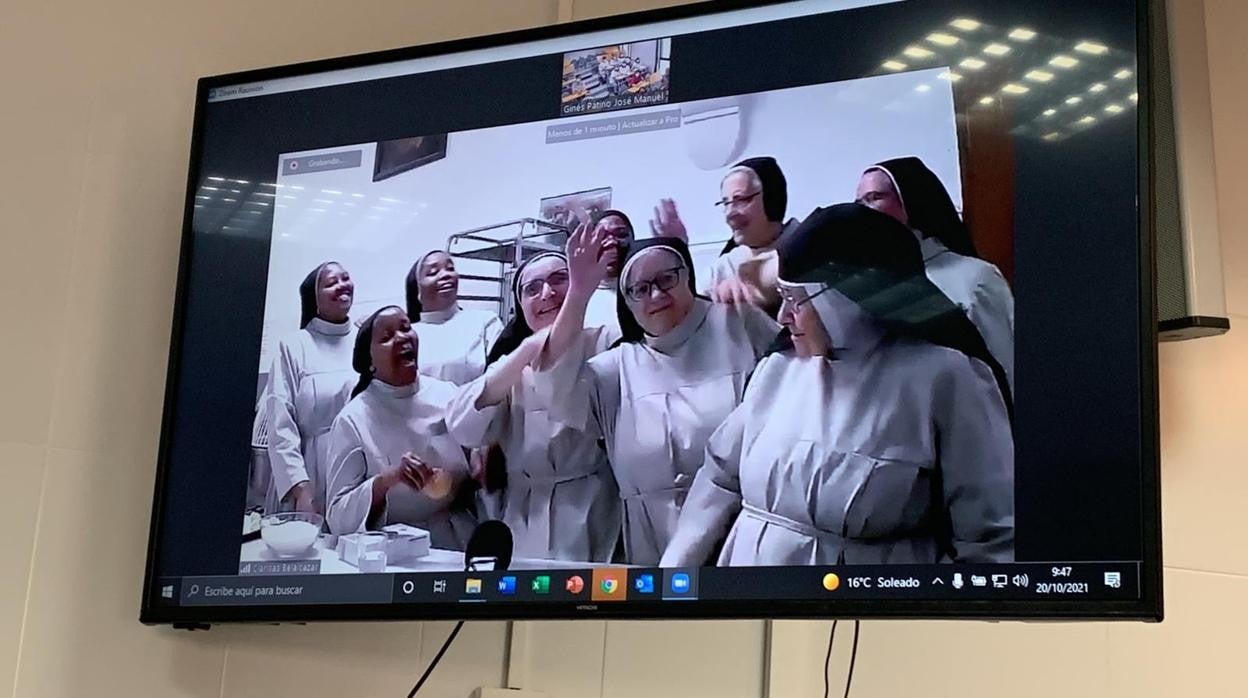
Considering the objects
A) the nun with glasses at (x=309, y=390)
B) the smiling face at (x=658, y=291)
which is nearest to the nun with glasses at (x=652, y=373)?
the smiling face at (x=658, y=291)

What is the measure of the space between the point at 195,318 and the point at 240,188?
17 centimetres

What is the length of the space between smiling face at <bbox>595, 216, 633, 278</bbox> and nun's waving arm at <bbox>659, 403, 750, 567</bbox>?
217mm

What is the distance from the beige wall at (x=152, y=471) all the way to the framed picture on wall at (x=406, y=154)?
315 mm

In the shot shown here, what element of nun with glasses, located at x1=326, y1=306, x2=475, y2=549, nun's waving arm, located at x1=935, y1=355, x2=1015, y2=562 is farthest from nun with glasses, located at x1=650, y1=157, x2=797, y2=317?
nun with glasses, located at x1=326, y1=306, x2=475, y2=549

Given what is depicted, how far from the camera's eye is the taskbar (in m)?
1.21

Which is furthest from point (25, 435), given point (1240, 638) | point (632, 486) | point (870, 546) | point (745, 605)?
point (1240, 638)

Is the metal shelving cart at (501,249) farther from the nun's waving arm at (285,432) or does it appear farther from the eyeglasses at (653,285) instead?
the nun's waving arm at (285,432)

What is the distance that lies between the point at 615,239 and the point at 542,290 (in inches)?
4.0

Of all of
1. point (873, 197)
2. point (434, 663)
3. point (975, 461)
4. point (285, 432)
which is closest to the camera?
point (975, 461)

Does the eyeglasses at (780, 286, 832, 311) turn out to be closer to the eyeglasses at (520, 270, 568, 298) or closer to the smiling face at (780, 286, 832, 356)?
the smiling face at (780, 286, 832, 356)

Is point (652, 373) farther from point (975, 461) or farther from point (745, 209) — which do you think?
point (975, 461)

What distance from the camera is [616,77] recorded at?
1.53 metres

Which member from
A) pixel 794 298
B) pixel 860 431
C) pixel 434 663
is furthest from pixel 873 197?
pixel 434 663

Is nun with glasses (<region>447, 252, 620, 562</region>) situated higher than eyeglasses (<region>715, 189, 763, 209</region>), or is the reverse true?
eyeglasses (<region>715, 189, 763, 209</region>)
